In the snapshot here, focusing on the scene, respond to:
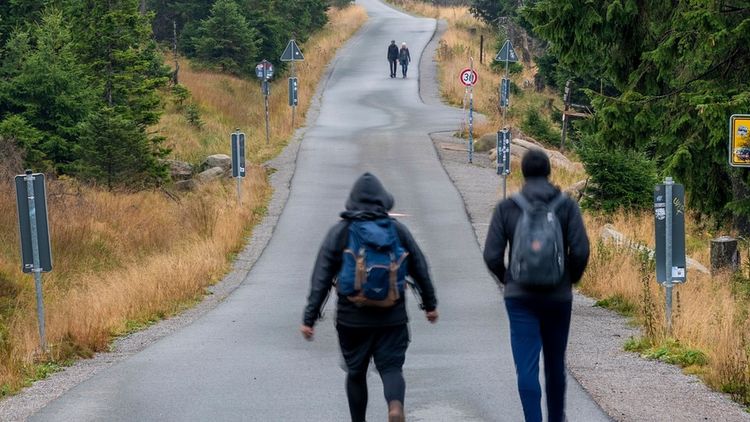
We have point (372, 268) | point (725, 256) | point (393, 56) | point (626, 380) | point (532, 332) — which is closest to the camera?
point (372, 268)

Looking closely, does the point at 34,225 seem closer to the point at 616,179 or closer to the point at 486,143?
the point at 616,179

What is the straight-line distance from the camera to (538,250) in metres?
6.48

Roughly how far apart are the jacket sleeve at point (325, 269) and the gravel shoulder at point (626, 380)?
233cm

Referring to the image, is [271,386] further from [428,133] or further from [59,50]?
[428,133]

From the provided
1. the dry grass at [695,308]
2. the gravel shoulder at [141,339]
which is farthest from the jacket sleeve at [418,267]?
the gravel shoulder at [141,339]

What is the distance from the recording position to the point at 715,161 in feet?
53.7

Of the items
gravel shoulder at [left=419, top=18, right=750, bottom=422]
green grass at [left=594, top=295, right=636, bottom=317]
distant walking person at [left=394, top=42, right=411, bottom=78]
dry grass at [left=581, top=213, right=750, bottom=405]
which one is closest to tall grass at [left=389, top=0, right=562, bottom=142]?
distant walking person at [left=394, top=42, right=411, bottom=78]

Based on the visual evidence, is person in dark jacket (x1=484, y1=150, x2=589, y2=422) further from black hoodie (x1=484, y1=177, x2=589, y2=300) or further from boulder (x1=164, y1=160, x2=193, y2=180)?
boulder (x1=164, y1=160, x2=193, y2=180)

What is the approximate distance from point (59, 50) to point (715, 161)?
18182mm

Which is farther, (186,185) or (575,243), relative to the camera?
(186,185)

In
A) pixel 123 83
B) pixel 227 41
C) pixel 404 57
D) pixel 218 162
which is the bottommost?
pixel 218 162

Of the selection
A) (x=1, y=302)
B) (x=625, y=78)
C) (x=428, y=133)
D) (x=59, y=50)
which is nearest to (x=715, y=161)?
(x=625, y=78)

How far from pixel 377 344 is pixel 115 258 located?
15.1 m

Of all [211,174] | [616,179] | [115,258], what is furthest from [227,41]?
[616,179]
